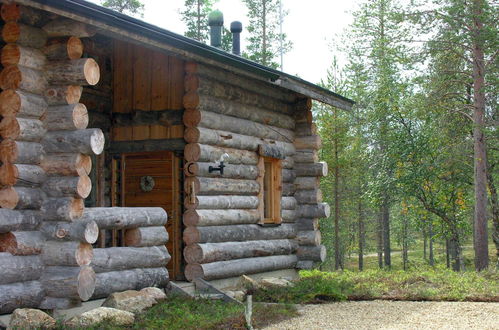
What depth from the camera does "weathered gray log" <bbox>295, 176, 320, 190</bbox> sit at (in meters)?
15.5

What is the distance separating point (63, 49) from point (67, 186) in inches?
68.3

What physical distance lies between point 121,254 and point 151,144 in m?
3.01

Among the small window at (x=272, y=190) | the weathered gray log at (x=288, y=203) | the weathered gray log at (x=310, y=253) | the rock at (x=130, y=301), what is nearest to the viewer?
the rock at (x=130, y=301)

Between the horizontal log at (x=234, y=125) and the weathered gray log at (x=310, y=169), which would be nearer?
the horizontal log at (x=234, y=125)

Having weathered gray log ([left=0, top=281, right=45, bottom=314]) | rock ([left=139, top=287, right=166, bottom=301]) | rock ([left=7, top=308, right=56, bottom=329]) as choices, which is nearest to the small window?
rock ([left=139, top=287, right=166, bottom=301])

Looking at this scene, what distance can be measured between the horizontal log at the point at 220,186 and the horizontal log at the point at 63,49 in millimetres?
3468

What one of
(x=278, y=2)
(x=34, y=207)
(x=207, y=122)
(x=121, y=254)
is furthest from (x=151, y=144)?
(x=278, y=2)

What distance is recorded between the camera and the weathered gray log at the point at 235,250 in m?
11.4

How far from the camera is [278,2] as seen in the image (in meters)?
38.0

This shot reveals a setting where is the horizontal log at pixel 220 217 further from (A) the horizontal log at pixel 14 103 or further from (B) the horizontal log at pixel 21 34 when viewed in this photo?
(B) the horizontal log at pixel 21 34

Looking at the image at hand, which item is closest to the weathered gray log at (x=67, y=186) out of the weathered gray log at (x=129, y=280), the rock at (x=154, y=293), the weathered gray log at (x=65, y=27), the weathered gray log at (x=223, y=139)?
the weathered gray log at (x=129, y=280)

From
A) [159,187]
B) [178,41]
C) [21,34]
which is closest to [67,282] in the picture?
[21,34]

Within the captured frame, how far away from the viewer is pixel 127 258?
9609mm

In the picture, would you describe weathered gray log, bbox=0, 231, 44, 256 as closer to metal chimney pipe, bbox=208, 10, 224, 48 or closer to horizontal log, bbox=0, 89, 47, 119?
horizontal log, bbox=0, 89, 47, 119
